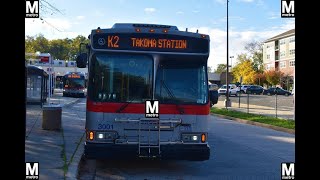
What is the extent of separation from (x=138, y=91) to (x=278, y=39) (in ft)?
323

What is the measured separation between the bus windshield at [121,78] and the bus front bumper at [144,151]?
0.99 meters

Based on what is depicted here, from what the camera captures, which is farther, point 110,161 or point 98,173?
point 110,161

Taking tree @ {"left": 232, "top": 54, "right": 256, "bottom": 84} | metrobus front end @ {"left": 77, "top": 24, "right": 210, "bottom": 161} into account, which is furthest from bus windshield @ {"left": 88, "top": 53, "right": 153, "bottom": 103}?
tree @ {"left": 232, "top": 54, "right": 256, "bottom": 84}

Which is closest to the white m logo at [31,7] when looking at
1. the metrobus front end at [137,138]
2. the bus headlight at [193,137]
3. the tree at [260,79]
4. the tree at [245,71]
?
the metrobus front end at [137,138]

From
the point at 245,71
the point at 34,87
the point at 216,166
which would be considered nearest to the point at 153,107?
the point at 216,166

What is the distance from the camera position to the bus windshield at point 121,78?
888 cm

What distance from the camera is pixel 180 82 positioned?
8953 mm

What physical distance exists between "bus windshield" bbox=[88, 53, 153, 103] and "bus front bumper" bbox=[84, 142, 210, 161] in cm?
99

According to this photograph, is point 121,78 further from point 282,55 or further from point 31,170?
point 282,55

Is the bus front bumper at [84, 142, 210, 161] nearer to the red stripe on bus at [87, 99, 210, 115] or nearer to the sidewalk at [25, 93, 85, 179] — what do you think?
the sidewalk at [25, 93, 85, 179]

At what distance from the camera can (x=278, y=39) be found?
10206cm

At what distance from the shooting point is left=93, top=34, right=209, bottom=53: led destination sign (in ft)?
29.2
